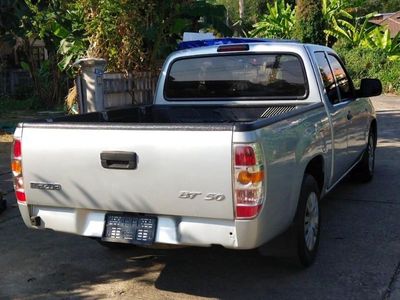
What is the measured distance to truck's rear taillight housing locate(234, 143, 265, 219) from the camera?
3.44m

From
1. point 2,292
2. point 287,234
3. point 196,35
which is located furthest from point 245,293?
point 196,35

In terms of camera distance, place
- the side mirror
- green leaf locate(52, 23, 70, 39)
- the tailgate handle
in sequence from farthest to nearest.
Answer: green leaf locate(52, 23, 70, 39)
the side mirror
the tailgate handle

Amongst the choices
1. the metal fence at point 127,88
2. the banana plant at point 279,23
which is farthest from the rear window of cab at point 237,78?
the banana plant at point 279,23

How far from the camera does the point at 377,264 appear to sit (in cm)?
468

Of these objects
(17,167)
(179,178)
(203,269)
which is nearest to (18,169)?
(17,167)

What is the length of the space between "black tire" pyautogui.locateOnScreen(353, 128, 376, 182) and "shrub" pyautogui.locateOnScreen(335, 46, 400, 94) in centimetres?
1645

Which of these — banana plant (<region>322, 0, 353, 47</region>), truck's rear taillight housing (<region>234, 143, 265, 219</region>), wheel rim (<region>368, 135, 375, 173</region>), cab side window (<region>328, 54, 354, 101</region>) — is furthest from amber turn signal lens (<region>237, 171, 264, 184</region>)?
banana plant (<region>322, 0, 353, 47</region>)

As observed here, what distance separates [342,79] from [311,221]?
2.23 meters

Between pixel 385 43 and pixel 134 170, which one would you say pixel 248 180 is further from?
pixel 385 43

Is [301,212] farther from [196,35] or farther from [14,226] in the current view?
[196,35]

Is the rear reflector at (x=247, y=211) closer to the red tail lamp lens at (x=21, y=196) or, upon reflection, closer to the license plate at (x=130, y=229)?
the license plate at (x=130, y=229)

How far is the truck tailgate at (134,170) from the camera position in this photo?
11.6 ft

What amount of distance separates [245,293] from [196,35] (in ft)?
25.5

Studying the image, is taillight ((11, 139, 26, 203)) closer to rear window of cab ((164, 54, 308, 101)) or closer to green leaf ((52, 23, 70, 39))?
rear window of cab ((164, 54, 308, 101))
